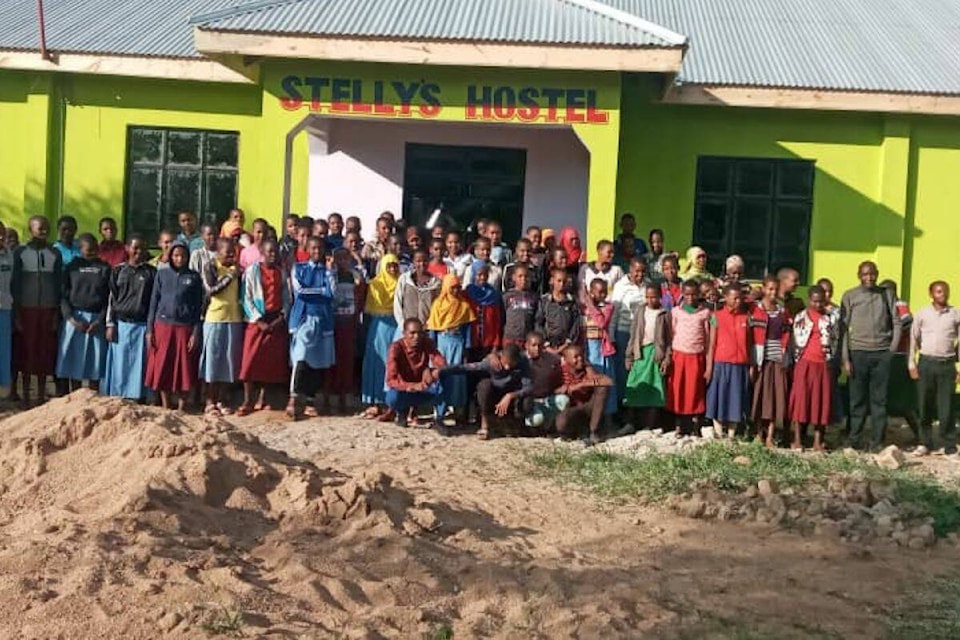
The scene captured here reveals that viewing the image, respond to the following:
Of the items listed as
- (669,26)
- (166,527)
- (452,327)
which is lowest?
(166,527)

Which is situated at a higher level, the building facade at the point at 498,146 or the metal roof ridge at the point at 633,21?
the metal roof ridge at the point at 633,21

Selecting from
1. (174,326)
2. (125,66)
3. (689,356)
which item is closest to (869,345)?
(689,356)

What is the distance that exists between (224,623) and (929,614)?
3448 millimetres

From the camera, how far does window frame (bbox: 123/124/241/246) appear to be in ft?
47.4

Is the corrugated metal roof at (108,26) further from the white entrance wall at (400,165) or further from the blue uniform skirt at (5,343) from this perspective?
the blue uniform skirt at (5,343)

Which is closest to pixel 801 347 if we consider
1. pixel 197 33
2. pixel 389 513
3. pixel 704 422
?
pixel 704 422

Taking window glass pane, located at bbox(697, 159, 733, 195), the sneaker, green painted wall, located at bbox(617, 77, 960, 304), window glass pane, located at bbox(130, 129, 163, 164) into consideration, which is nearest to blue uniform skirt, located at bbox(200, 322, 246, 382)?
the sneaker

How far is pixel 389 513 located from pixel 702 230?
26.1 ft

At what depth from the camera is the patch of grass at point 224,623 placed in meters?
5.26

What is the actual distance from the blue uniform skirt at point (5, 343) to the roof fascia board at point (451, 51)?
2.92m

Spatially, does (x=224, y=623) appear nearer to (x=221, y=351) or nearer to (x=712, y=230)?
(x=221, y=351)

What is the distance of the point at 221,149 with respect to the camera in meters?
14.5

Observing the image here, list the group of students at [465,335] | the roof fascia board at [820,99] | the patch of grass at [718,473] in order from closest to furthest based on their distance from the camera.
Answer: the patch of grass at [718,473]
the group of students at [465,335]
the roof fascia board at [820,99]

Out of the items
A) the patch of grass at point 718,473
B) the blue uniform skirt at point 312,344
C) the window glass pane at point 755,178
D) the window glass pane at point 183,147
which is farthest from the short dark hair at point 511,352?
the window glass pane at point 183,147
